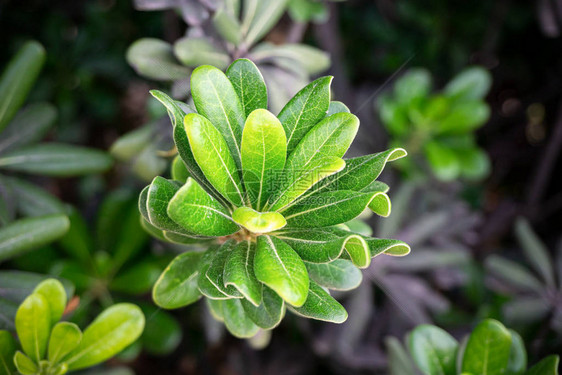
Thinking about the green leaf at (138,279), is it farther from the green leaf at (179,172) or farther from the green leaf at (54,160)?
the green leaf at (179,172)

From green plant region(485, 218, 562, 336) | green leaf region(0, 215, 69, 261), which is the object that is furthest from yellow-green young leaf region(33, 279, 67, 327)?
green plant region(485, 218, 562, 336)

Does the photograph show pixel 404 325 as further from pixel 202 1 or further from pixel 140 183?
pixel 202 1

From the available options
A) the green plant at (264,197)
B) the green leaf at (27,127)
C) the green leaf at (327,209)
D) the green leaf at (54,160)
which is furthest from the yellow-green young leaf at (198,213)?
the green leaf at (27,127)

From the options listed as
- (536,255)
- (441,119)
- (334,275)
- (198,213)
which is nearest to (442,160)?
(441,119)

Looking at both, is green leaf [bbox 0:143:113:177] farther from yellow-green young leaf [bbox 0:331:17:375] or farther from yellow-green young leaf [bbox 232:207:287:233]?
yellow-green young leaf [bbox 232:207:287:233]

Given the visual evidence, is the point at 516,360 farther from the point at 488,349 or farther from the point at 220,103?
the point at 220,103
